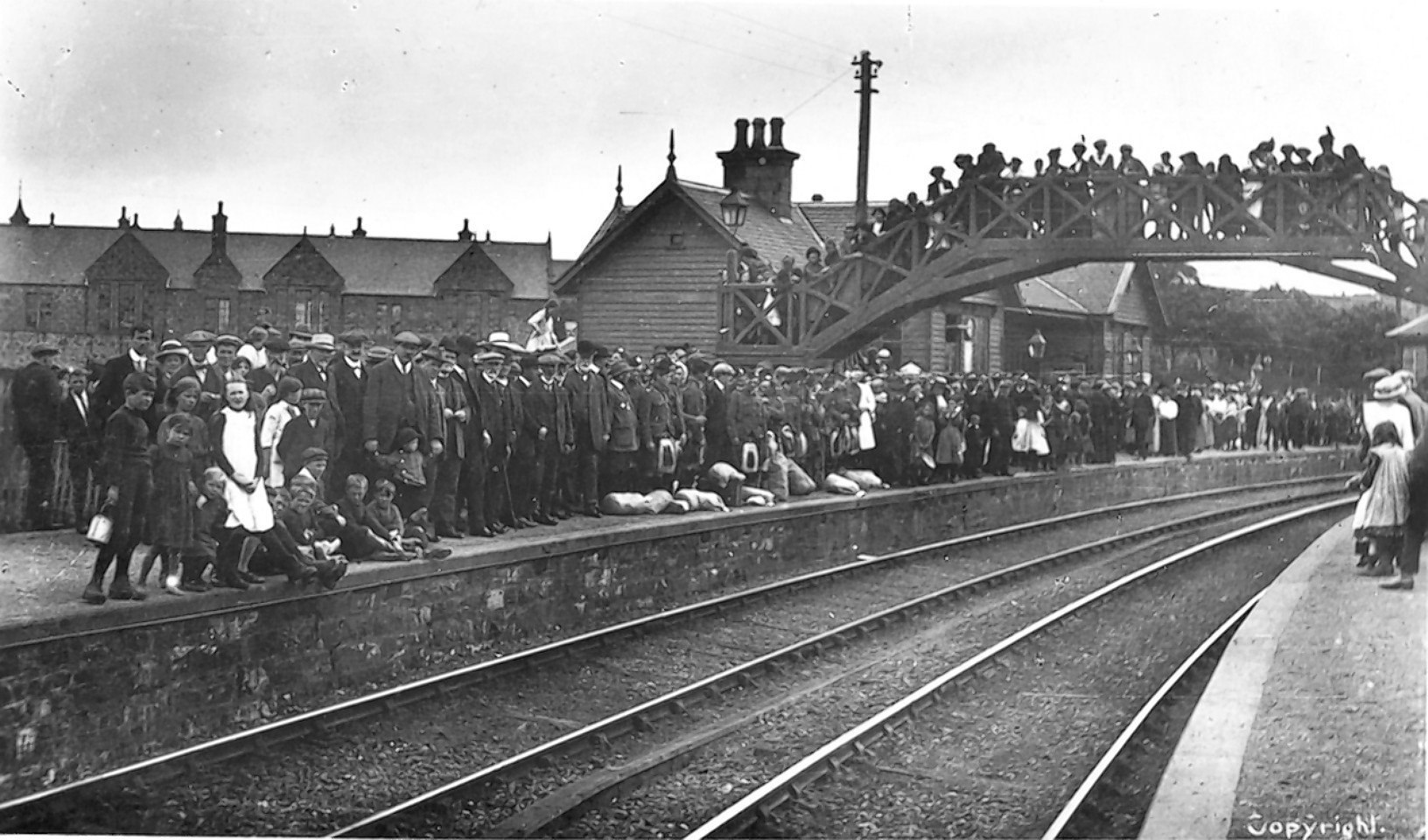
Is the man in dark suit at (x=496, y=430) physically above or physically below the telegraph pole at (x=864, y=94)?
below

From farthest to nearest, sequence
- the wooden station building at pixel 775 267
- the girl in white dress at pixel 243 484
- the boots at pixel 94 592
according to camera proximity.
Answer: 1. the wooden station building at pixel 775 267
2. the girl in white dress at pixel 243 484
3. the boots at pixel 94 592

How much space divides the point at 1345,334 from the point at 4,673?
7.40m

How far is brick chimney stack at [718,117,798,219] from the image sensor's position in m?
7.87

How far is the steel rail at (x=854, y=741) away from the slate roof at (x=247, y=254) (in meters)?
3.45

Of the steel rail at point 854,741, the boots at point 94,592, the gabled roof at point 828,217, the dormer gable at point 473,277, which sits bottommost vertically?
the steel rail at point 854,741

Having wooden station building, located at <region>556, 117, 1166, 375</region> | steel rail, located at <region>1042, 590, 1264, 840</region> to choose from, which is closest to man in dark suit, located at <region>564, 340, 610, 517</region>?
wooden station building, located at <region>556, 117, 1166, 375</region>

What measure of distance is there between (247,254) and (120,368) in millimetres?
930

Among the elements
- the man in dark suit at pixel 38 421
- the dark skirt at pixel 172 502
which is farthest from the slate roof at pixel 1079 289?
the man in dark suit at pixel 38 421

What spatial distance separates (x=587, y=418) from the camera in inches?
404

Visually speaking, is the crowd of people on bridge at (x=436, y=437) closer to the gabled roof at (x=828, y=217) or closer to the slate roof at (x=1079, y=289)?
the slate roof at (x=1079, y=289)

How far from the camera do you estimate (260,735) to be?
6.18 metres

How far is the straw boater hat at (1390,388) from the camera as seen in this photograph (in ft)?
23.4

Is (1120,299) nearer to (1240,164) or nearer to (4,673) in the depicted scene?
(1240,164)

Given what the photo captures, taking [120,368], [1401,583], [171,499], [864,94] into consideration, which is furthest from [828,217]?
[171,499]
